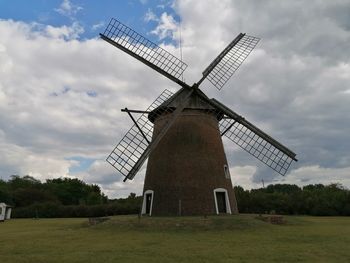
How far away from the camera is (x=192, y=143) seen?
20094 mm

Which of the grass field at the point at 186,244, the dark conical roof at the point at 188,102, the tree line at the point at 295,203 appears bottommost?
the grass field at the point at 186,244

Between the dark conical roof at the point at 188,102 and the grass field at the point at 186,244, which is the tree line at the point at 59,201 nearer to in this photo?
the dark conical roof at the point at 188,102

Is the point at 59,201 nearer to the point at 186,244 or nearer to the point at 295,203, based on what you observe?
the point at 295,203

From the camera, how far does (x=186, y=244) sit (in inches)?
479

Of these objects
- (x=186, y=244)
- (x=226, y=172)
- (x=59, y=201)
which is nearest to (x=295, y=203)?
(x=226, y=172)

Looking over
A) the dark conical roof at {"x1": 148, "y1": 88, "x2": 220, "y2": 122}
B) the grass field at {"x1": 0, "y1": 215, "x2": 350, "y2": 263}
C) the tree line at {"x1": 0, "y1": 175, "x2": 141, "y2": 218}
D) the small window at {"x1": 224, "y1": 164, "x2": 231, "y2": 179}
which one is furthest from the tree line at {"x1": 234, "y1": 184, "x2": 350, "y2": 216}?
the grass field at {"x1": 0, "y1": 215, "x2": 350, "y2": 263}

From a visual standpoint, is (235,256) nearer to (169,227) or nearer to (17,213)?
(169,227)

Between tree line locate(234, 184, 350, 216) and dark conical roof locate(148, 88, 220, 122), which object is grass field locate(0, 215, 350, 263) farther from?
tree line locate(234, 184, 350, 216)

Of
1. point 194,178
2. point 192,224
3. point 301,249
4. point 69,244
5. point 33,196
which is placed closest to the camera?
point 301,249

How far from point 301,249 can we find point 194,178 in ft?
29.4

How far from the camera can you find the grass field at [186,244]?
971 centimetres

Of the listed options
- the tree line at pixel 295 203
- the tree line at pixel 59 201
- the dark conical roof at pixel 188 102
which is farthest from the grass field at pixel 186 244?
the tree line at pixel 59 201

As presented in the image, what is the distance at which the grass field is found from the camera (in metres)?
9.71

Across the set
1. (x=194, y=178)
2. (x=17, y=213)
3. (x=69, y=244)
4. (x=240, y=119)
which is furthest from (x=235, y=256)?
(x=17, y=213)
